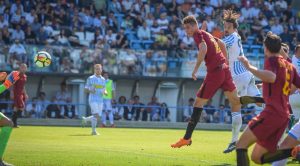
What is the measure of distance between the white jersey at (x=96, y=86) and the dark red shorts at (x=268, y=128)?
14620 mm

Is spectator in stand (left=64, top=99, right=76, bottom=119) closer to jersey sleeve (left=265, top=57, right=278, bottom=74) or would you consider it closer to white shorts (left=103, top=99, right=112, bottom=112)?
white shorts (left=103, top=99, right=112, bottom=112)

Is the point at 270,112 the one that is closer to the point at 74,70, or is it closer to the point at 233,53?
the point at 233,53

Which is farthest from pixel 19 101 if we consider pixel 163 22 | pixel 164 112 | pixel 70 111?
pixel 163 22

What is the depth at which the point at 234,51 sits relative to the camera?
1590 centimetres

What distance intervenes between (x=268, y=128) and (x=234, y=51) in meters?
6.21

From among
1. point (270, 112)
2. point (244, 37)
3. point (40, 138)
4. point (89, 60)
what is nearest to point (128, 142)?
point (40, 138)

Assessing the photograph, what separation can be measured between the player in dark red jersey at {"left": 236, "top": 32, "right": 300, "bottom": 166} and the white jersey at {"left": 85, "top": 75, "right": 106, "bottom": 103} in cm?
1455

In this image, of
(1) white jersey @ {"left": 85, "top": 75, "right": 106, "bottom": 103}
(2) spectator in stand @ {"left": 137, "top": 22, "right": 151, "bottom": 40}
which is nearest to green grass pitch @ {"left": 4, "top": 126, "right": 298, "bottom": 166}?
(1) white jersey @ {"left": 85, "top": 75, "right": 106, "bottom": 103}

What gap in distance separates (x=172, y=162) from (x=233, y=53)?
3865 mm

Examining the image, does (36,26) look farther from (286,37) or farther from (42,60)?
(42,60)

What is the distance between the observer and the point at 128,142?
18.5m

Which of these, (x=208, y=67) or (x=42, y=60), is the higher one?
(x=42, y=60)

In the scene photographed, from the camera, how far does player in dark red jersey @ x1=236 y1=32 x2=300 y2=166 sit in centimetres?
986

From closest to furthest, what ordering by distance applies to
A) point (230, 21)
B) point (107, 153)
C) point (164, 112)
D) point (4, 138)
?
point (4, 138), point (107, 153), point (230, 21), point (164, 112)
